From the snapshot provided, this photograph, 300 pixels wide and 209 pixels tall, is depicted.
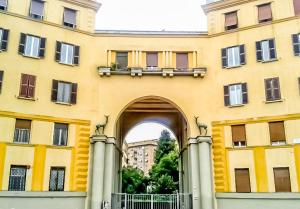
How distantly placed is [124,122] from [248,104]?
1450cm

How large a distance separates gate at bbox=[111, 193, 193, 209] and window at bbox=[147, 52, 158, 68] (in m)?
10.9

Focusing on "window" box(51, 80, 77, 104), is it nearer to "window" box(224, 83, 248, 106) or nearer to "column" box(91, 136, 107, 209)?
"column" box(91, 136, 107, 209)

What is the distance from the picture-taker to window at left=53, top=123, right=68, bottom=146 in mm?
24672

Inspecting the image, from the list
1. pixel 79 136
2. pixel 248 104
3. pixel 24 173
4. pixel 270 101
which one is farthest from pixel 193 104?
pixel 24 173

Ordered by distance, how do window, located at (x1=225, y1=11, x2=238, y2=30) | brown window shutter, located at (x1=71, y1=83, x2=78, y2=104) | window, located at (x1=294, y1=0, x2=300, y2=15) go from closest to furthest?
1. window, located at (x1=294, y1=0, x2=300, y2=15)
2. brown window shutter, located at (x1=71, y1=83, x2=78, y2=104)
3. window, located at (x1=225, y1=11, x2=238, y2=30)

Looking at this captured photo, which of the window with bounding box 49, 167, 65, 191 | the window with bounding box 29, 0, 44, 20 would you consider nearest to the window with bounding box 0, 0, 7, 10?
the window with bounding box 29, 0, 44, 20

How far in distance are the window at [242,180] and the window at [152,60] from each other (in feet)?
36.2

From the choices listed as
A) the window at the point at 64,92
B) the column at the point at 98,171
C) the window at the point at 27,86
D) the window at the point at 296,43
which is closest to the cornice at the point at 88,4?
the window at the point at 64,92

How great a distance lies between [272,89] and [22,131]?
19218 mm

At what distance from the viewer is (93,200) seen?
23.6m

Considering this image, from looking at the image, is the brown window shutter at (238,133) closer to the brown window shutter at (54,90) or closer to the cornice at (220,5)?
the cornice at (220,5)

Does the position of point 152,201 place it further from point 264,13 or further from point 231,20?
point 264,13

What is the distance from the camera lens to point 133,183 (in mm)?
53156

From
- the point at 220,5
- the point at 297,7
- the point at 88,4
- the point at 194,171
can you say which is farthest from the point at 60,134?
the point at 297,7
